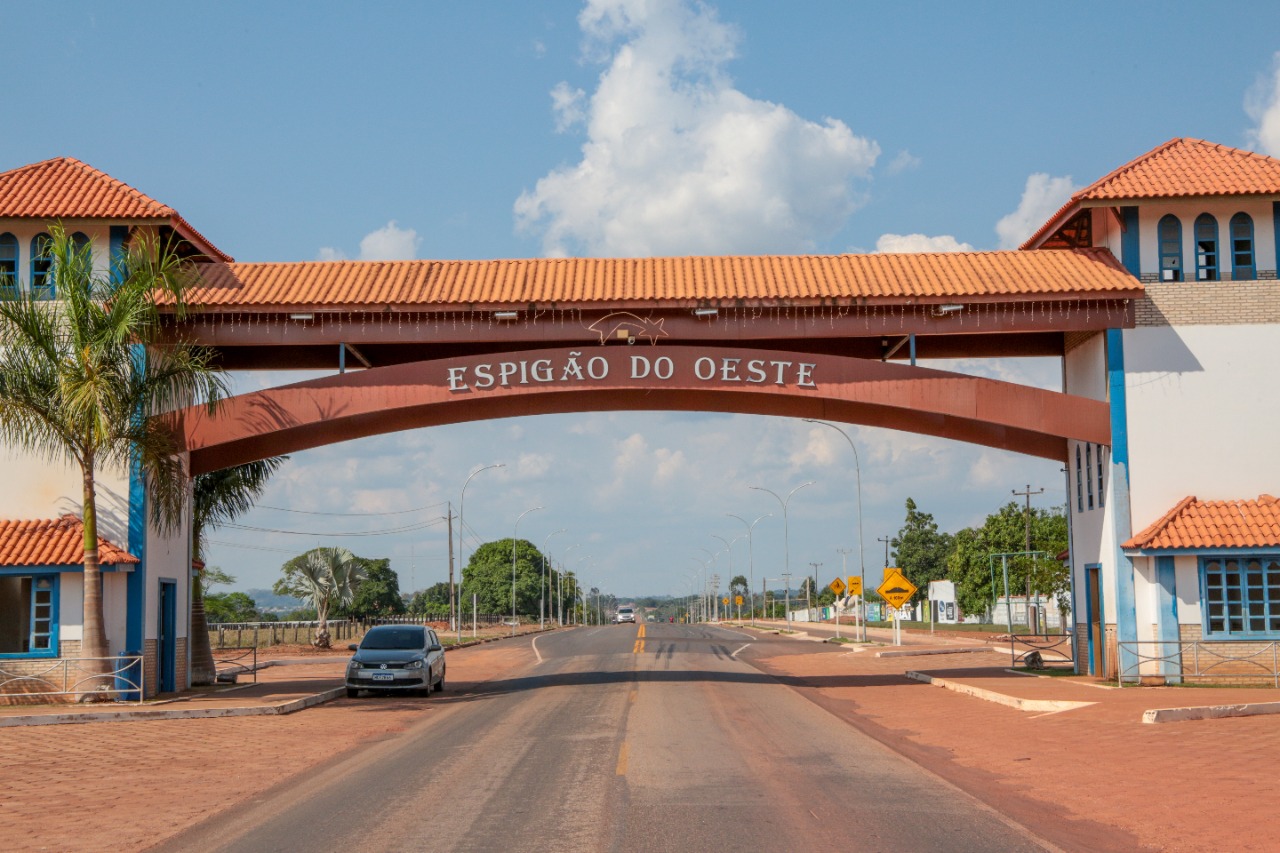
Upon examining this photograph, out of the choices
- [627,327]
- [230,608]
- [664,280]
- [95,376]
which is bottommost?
[230,608]

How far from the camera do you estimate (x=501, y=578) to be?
162m

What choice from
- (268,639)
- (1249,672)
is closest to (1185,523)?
(1249,672)

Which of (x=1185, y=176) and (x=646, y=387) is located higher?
(x=1185, y=176)

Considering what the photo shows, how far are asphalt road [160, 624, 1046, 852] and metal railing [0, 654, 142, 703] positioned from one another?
676 cm

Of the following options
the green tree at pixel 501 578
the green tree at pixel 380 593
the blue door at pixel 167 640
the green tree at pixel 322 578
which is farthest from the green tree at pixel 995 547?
the green tree at pixel 501 578

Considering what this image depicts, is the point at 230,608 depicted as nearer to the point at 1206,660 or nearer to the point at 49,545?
the point at 49,545

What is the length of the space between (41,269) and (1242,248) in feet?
80.3

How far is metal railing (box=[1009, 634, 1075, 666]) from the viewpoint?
34312 mm

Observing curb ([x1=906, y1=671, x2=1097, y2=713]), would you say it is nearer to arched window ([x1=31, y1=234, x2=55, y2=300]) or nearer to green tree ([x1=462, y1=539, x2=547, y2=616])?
arched window ([x1=31, y1=234, x2=55, y2=300])

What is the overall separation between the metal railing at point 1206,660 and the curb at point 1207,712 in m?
5.12

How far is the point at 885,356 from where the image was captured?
1169 inches

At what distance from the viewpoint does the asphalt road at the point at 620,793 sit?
1029 centimetres

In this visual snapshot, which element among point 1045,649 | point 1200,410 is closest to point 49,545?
point 1200,410

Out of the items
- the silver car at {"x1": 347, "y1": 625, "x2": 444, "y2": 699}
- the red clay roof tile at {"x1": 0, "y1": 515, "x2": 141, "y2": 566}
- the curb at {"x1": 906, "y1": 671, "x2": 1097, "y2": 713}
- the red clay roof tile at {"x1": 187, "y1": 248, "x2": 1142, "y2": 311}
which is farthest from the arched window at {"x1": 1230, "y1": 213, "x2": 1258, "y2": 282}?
the red clay roof tile at {"x1": 0, "y1": 515, "x2": 141, "y2": 566}
